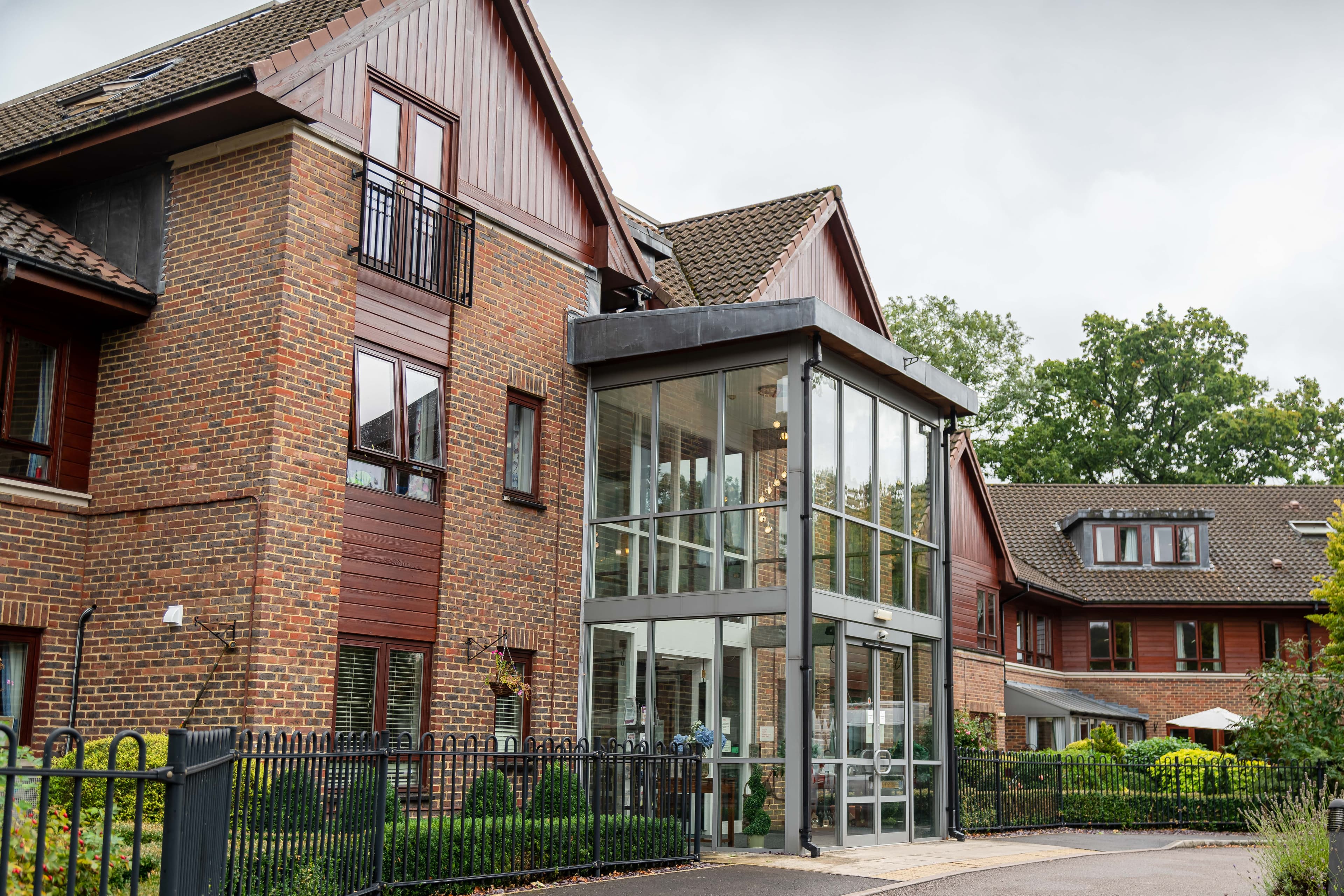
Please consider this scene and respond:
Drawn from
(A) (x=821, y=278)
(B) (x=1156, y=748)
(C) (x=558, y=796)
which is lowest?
(B) (x=1156, y=748)

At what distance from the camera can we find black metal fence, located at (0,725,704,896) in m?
5.80

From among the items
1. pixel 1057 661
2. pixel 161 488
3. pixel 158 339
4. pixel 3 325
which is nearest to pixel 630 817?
pixel 161 488

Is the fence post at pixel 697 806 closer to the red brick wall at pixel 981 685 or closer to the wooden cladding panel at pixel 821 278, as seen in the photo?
the wooden cladding panel at pixel 821 278

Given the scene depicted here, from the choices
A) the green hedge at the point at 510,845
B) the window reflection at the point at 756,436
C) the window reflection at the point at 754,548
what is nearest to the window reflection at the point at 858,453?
the window reflection at the point at 756,436

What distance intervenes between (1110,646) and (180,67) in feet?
101

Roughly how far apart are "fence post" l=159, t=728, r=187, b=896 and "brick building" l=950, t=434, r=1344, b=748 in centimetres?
2792

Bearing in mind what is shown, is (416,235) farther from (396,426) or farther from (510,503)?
(510,503)

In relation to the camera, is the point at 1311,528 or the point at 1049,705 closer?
the point at 1049,705

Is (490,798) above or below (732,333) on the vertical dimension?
below

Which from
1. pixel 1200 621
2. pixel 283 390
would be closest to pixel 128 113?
pixel 283 390

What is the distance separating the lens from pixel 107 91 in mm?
15562

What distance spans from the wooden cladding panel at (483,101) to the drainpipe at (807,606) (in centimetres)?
352

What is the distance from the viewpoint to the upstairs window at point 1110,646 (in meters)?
37.4

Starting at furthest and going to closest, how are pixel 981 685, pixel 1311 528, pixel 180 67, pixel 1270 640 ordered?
pixel 1311 528, pixel 1270 640, pixel 981 685, pixel 180 67
